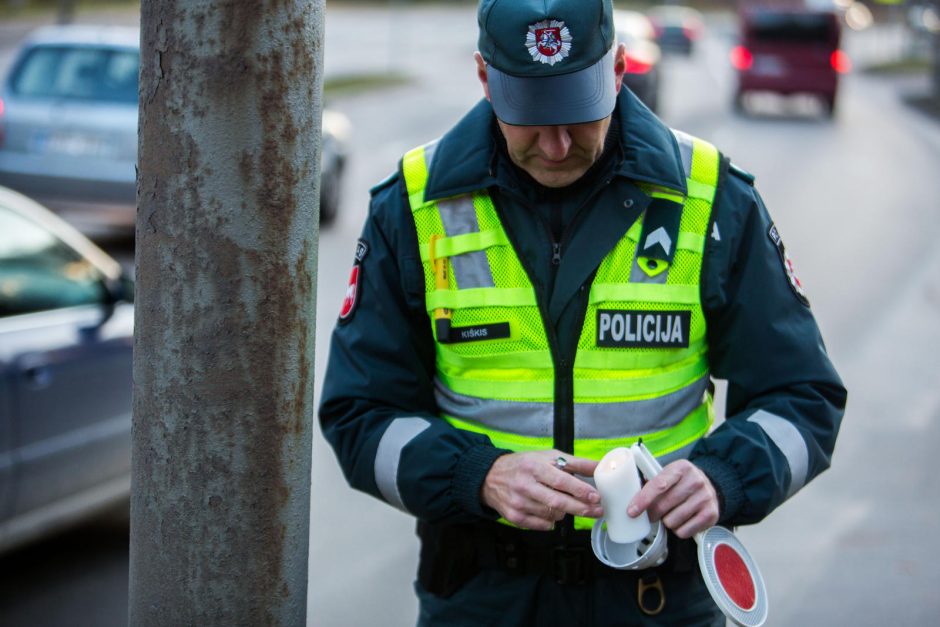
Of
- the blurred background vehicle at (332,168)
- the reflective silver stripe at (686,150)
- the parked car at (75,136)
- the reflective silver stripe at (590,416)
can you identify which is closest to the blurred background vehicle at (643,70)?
the blurred background vehicle at (332,168)

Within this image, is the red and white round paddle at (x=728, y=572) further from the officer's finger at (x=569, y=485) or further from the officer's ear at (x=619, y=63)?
the officer's ear at (x=619, y=63)

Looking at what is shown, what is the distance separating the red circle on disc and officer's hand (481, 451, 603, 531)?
0.22m

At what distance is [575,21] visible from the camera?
2.21 metres

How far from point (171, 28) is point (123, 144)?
932 cm

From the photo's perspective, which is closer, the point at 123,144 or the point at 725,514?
the point at 725,514

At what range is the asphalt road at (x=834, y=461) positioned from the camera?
4984 millimetres

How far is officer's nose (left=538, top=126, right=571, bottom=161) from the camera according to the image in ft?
7.45

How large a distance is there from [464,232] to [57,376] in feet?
9.83

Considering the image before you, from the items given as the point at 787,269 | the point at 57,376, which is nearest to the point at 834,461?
the point at 57,376

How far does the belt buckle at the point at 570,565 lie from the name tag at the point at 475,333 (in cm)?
39

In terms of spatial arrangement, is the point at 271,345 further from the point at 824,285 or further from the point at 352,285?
the point at 824,285

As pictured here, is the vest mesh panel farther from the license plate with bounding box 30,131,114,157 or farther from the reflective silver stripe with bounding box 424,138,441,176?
the license plate with bounding box 30,131,114,157

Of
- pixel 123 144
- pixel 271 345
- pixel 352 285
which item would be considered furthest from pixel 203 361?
pixel 123 144

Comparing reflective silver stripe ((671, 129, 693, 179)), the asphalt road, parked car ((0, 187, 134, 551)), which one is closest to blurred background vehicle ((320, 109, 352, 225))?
the asphalt road
